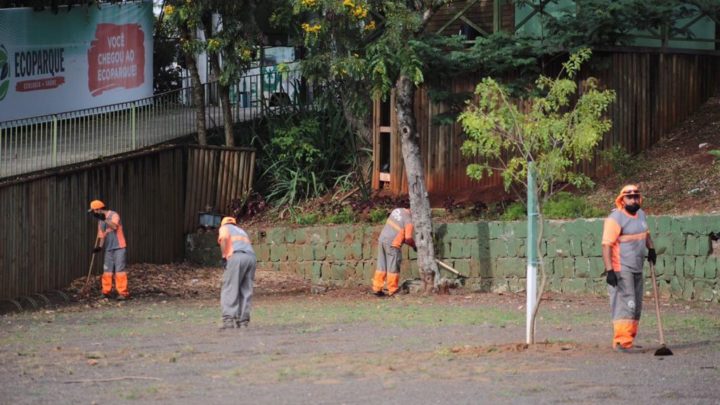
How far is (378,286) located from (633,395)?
10860 mm

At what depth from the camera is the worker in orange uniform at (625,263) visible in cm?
1374

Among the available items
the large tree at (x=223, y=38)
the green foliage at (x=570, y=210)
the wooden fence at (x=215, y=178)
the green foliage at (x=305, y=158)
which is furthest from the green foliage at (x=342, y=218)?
the green foliage at (x=570, y=210)

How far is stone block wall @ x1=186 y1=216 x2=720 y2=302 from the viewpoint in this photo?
19.7 meters

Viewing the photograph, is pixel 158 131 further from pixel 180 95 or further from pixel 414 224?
pixel 414 224

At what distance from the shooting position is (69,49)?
1093 inches

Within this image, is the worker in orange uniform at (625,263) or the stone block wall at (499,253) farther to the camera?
the stone block wall at (499,253)

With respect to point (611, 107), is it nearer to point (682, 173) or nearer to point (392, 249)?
point (682, 173)

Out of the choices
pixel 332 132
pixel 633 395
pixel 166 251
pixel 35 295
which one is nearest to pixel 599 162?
pixel 332 132

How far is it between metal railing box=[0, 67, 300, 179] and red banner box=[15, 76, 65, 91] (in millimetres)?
1048

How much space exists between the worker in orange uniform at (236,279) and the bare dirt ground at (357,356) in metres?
A: 0.30

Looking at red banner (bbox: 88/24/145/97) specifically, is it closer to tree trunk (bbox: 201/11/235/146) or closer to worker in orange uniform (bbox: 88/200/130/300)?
tree trunk (bbox: 201/11/235/146)

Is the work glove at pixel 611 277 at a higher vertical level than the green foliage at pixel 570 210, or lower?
lower

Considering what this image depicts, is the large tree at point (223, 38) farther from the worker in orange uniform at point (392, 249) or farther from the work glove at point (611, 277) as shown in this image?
the work glove at point (611, 277)

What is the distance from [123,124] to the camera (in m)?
25.6
